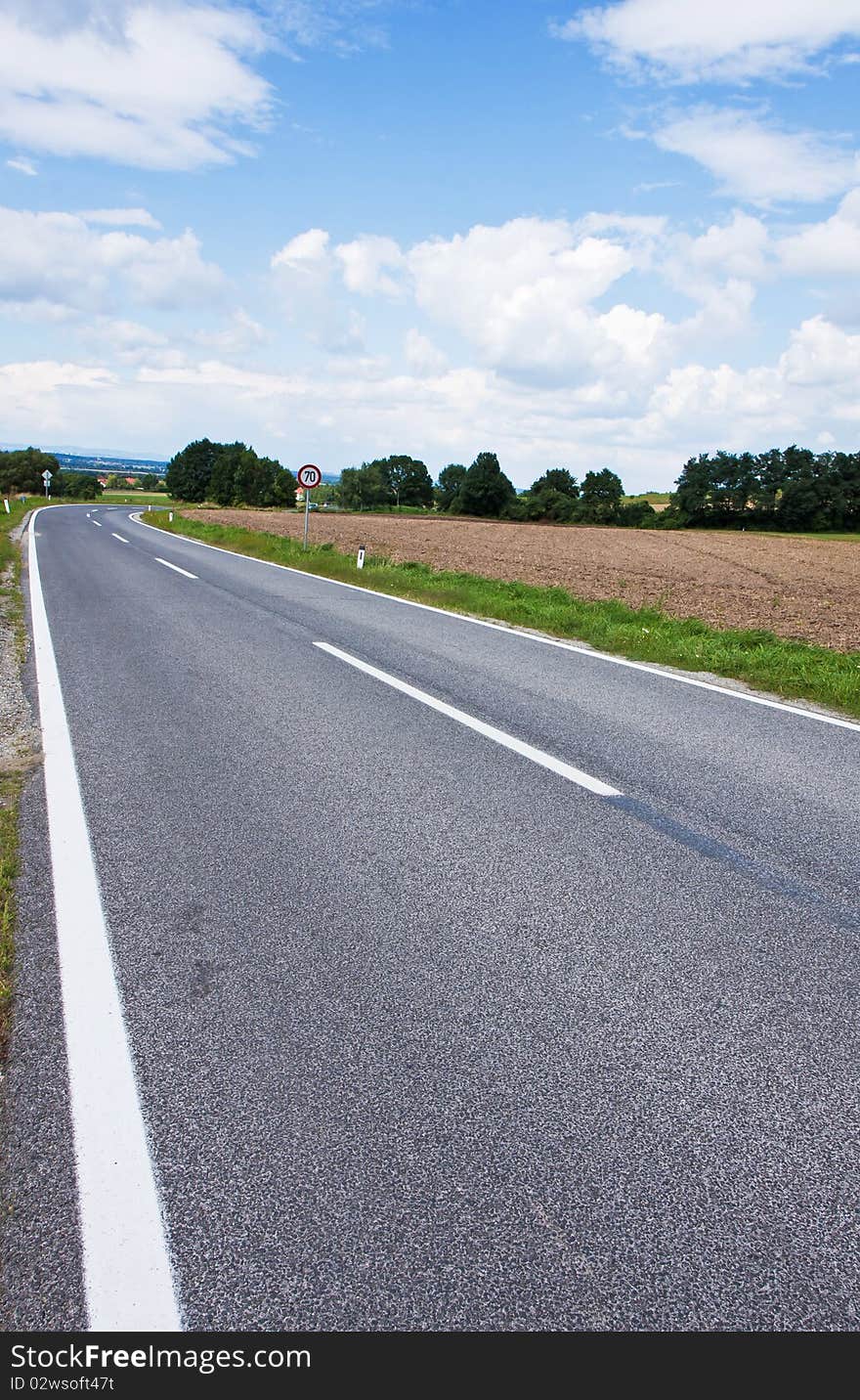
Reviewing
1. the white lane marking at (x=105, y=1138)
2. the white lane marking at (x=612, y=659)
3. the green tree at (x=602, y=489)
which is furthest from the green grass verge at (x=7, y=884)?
the green tree at (x=602, y=489)

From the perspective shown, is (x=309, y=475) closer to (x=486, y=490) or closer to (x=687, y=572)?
(x=687, y=572)

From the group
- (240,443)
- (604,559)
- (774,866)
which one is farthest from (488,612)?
(240,443)

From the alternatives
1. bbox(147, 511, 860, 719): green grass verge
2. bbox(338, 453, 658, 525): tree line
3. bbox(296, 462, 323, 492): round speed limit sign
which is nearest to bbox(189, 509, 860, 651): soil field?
bbox(147, 511, 860, 719): green grass verge

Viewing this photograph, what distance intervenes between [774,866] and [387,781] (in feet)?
7.28

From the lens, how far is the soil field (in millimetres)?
15672

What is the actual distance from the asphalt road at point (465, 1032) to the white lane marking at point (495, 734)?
130 millimetres

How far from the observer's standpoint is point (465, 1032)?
Answer: 108 inches

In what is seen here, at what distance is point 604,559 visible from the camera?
3222cm

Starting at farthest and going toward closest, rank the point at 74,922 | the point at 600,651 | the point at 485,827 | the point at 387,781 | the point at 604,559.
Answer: the point at 604,559 → the point at 600,651 → the point at 387,781 → the point at 485,827 → the point at 74,922

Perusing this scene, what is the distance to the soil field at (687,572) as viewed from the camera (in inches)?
617

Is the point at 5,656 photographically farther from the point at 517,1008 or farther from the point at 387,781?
the point at 517,1008

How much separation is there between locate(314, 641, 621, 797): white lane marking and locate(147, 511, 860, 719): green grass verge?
3.47 meters

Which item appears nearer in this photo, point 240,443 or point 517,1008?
point 517,1008

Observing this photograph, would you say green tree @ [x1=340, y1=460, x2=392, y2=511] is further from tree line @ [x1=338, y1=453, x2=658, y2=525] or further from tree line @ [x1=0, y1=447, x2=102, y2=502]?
tree line @ [x1=0, y1=447, x2=102, y2=502]
